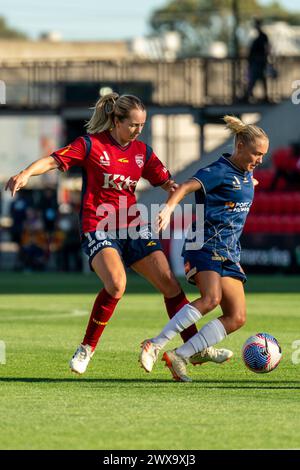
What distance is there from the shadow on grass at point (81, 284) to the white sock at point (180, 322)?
12947 millimetres

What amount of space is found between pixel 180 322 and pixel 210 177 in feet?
3.75

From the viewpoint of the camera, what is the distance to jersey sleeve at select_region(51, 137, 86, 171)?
34.9 feet

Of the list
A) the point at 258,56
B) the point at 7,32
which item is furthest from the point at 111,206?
A: the point at 7,32

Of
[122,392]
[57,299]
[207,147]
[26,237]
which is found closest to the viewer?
[122,392]

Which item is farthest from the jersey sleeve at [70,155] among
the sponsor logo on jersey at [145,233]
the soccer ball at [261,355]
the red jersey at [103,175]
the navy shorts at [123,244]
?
the soccer ball at [261,355]

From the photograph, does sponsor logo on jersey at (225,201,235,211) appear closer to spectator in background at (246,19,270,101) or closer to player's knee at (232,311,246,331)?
player's knee at (232,311,246,331)

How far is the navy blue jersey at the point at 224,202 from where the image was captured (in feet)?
33.8

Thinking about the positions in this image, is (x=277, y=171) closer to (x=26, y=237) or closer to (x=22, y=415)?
(x=26, y=237)

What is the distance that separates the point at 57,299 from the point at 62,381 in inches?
434

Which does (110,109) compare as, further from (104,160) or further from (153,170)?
(153,170)

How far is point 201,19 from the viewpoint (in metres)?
121

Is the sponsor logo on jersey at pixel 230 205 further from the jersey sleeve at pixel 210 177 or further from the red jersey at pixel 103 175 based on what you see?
→ the red jersey at pixel 103 175

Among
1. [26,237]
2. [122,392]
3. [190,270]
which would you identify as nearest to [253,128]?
[190,270]

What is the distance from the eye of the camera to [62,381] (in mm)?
10492
